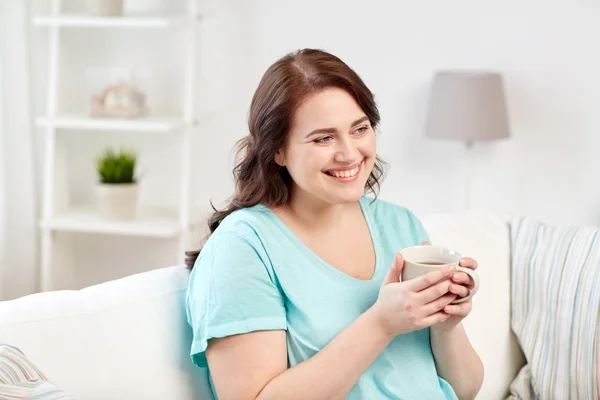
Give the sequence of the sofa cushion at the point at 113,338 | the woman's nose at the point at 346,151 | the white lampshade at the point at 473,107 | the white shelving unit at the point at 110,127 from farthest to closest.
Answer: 1. the white shelving unit at the point at 110,127
2. the white lampshade at the point at 473,107
3. the woman's nose at the point at 346,151
4. the sofa cushion at the point at 113,338

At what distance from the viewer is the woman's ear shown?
153cm

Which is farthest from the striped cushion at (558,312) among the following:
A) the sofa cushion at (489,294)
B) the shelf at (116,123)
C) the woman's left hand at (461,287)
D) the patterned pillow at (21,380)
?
the shelf at (116,123)

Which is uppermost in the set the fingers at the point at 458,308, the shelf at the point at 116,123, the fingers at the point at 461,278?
the shelf at the point at 116,123

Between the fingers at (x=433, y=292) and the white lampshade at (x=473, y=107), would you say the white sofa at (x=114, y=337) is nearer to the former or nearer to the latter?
the fingers at (x=433, y=292)

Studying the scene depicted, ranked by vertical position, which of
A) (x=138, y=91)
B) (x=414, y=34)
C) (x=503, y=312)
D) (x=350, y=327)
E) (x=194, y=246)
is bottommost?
(x=194, y=246)

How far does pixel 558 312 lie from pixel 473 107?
137 centimetres

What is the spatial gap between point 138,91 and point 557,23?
1664 mm

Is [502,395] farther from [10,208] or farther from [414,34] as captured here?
[10,208]

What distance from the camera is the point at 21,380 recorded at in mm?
1184

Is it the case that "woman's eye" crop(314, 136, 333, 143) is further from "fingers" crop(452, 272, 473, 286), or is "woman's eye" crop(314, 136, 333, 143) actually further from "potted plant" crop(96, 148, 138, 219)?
"potted plant" crop(96, 148, 138, 219)

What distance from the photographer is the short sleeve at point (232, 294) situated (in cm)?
136

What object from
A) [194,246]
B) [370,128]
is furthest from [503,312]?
[194,246]

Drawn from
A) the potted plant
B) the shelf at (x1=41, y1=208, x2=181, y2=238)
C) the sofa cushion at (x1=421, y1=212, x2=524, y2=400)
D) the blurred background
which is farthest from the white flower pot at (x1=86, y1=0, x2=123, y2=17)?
the sofa cushion at (x1=421, y1=212, x2=524, y2=400)

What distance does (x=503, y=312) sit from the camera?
199 cm
